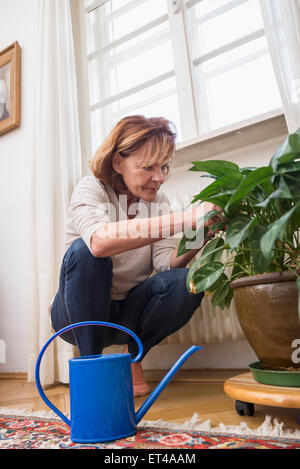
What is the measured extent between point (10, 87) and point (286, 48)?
5.11 ft

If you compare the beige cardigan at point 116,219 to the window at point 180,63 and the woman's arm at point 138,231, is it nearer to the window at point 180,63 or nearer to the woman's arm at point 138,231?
the woman's arm at point 138,231

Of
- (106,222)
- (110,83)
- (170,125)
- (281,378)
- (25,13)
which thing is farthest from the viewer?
(25,13)

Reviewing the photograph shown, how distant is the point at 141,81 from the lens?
5.93ft

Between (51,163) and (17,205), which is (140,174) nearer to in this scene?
(51,163)

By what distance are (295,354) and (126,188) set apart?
752 millimetres

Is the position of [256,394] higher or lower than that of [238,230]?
lower

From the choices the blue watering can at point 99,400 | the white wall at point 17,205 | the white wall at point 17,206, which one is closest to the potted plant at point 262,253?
the blue watering can at point 99,400

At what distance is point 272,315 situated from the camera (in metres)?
0.70

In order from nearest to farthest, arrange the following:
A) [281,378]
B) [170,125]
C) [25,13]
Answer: [281,378] < [170,125] < [25,13]

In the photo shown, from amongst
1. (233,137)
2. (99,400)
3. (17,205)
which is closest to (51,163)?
(17,205)

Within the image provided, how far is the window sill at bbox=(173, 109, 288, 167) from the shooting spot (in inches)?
48.2

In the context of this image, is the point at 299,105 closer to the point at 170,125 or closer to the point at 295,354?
the point at 170,125
